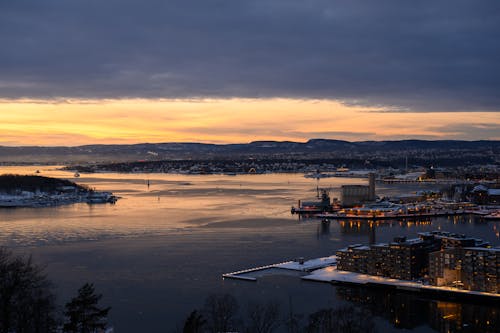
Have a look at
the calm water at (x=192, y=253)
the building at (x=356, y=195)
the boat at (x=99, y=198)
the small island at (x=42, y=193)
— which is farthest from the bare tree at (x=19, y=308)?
the small island at (x=42, y=193)

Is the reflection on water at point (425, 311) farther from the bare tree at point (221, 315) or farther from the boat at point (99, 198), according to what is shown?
the boat at point (99, 198)

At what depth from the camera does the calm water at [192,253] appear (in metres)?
5.37

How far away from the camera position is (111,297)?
5793mm

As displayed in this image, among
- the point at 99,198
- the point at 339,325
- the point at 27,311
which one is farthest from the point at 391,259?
the point at 99,198

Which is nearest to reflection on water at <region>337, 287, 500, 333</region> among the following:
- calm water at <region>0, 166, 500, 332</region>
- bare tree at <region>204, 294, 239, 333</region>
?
calm water at <region>0, 166, 500, 332</region>

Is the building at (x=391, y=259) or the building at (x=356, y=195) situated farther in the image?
the building at (x=356, y=195)

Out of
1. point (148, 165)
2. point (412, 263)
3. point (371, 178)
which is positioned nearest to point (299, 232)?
point (412, 263)

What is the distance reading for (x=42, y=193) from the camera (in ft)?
56.9

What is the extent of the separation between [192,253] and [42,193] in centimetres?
1063

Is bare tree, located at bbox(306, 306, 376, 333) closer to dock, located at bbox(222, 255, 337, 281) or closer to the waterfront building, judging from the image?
the waterfront building

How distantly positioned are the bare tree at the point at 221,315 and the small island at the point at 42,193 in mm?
11204

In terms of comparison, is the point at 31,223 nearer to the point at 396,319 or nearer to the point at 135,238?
the point at 135,238

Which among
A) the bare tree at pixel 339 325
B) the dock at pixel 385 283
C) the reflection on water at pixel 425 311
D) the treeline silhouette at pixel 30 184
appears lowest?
the reflection on water at pixel 425 311

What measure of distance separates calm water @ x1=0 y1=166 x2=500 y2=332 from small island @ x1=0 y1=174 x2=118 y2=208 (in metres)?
1.15
